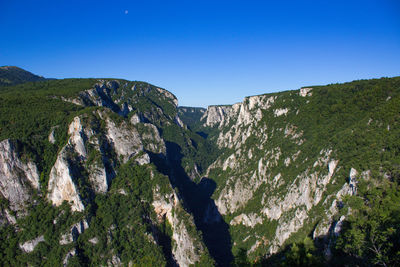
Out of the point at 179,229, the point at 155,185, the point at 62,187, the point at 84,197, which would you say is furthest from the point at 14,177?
the point at 179,229

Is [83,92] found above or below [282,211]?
above

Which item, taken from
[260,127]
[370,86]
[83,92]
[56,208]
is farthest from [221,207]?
[83,92]

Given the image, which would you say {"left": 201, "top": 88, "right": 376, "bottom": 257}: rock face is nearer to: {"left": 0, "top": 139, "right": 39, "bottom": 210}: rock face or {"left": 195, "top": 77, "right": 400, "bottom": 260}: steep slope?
{"left": 195, "top": 77, "right": 400, "bottom": 260}: steep slope

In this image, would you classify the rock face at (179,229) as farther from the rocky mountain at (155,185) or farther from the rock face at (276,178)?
the rock face at (276,178)

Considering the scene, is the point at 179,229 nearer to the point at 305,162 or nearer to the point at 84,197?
the point at 84,197

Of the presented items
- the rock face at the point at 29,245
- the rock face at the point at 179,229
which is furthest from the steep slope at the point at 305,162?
the rock face at the point at 29,245

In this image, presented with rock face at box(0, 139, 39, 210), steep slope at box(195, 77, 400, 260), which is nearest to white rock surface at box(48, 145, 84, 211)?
rock face at box(0, 139, 39, 210)

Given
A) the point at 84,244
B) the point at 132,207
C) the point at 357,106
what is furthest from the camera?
the point at 357,106

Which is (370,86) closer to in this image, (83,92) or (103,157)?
(103,157)
